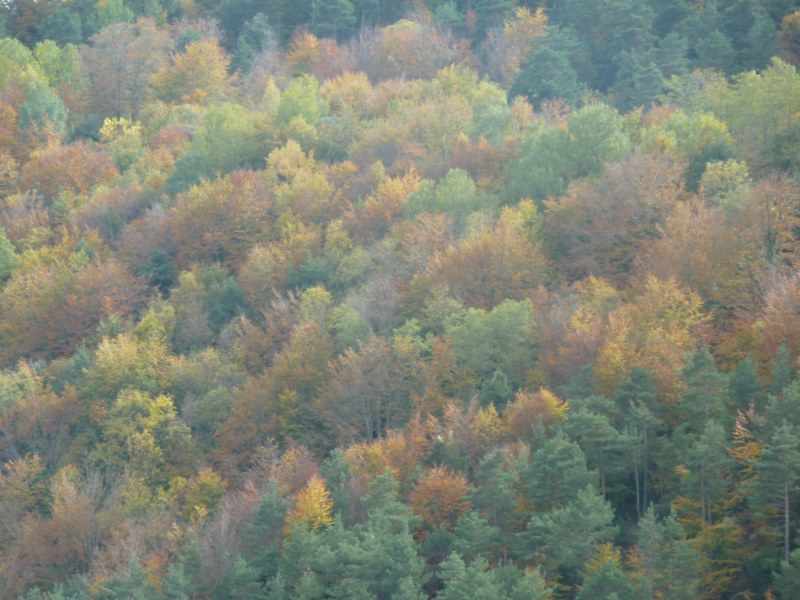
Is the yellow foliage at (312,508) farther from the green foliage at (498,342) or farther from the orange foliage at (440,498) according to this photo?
the green foliage at (498,342)

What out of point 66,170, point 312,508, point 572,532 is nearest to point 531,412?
point 572,532

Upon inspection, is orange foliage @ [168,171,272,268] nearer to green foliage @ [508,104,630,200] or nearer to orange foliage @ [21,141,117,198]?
orange foliage @ [21,141,117,198]

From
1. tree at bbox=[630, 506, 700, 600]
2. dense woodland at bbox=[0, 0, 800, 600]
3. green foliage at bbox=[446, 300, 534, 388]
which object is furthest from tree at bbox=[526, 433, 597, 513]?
green foliage at bbox=[446, 300, 534, 388]

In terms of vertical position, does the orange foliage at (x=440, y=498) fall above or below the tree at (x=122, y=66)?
below

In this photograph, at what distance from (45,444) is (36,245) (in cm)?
1775

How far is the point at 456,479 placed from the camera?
38906 millimetres

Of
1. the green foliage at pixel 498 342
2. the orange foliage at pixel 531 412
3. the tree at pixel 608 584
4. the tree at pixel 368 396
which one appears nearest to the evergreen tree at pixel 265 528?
the tree at pixel 368 396

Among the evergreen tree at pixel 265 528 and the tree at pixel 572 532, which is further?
the evergreen tree at pixel 265 528

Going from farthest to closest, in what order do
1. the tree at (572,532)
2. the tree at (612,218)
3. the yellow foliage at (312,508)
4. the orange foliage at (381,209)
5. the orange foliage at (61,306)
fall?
the orange foliage at (381,209) → the orange foliage at (61,306) → the tree at (612,218) → the yellow foliage at (312,508) → the tree at (572,532)

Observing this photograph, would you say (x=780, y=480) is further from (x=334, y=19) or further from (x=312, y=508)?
(x=334, y=19)

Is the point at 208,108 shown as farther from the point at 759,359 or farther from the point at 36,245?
the point at 759,359

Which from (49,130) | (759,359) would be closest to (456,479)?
(759,359)

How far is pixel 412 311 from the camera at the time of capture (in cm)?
5131

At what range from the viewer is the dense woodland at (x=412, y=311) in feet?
118
